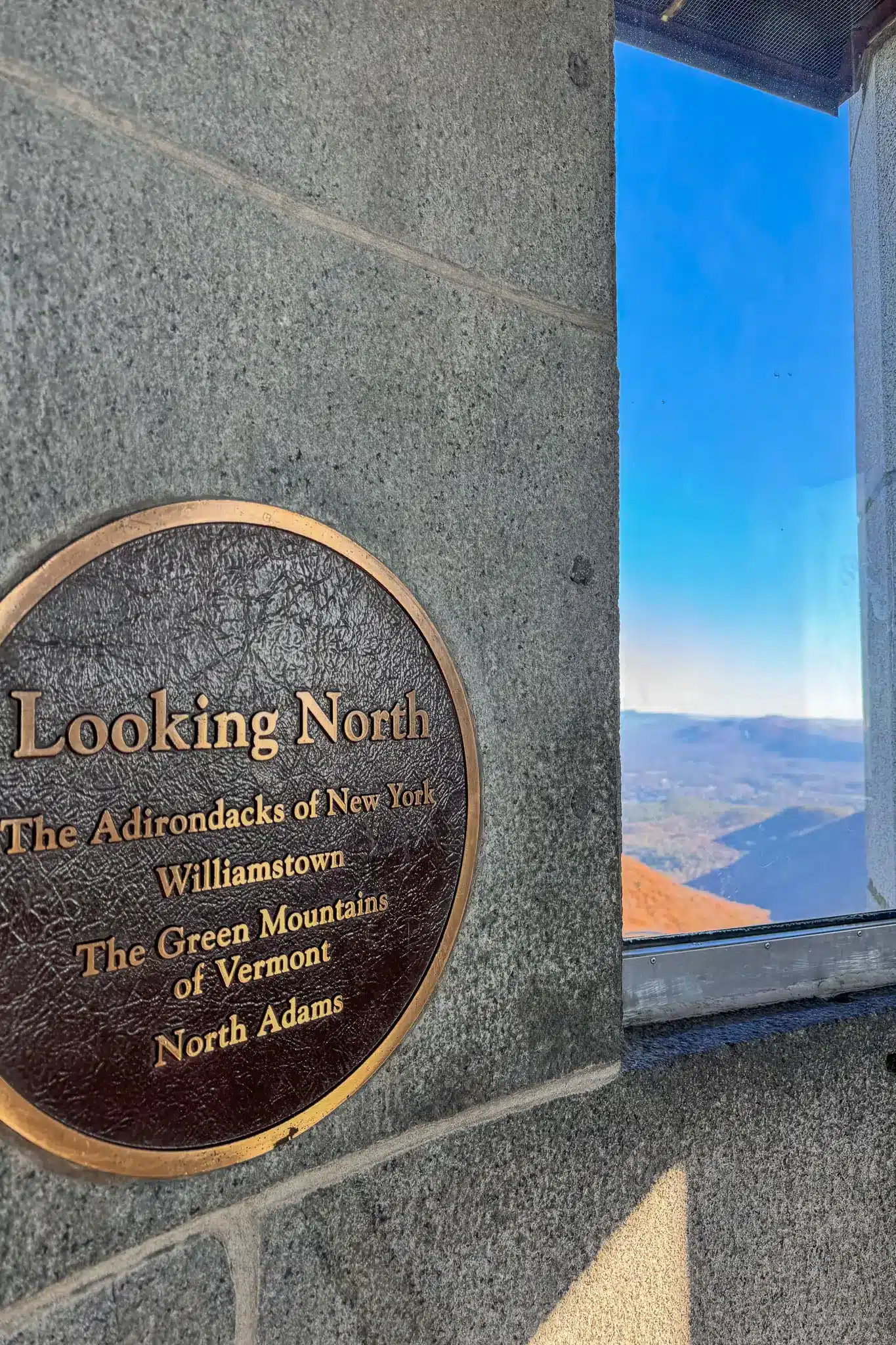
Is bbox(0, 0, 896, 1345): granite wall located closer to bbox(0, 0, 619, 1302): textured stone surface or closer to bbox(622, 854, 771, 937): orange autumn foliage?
bbox(0, 0, 619, 1302): textured stone surface

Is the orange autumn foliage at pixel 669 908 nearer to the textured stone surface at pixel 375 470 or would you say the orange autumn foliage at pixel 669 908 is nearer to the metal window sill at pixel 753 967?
the metal window sill at pixel 753 967

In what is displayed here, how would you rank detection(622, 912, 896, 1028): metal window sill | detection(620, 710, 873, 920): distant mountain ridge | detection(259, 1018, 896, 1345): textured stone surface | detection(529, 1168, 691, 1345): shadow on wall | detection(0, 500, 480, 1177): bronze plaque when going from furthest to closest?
detection(620, 710, 873, 920): distant mountain ridge
detection(622, 912, 896, 1028): metal window sill
detection(529, 1168, 691, 1345): shadow on wall
detection(259, 1018, 896, 1345): textured stone surface
detection(0, 500, 480, 1177): bronze plaque

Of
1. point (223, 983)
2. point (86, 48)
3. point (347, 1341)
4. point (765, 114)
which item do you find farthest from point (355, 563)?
point (765, 114)

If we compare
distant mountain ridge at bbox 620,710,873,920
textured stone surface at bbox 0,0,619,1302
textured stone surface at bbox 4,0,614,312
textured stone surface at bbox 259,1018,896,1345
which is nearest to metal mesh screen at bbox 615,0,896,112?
textured stone surface at bbox 4,0,614,312

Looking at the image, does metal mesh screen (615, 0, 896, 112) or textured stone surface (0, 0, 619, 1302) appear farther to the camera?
metal mesh screen (615, 0, 896, 112)

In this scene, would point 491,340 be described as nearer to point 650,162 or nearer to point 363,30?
point 363,30

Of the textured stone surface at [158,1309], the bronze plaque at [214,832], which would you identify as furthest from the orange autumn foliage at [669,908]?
the textured stone surface at [158,1309]

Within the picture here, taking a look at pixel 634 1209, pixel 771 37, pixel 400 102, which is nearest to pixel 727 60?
pixel 771 37
